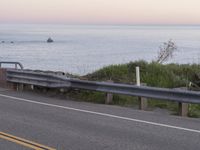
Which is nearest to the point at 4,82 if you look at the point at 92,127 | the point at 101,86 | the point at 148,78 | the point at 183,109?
the point at 101,86

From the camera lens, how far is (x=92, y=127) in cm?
869

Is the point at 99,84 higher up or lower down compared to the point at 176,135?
higher up

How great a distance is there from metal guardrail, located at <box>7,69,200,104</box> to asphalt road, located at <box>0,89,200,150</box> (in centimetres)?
53

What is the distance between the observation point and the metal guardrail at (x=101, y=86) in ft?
33.9

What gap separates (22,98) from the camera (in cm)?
1287

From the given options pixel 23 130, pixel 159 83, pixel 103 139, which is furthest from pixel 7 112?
pixel 159 83

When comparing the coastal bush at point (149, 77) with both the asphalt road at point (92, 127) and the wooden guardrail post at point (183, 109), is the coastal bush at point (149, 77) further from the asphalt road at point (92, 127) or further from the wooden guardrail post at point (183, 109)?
the asphalt road at point (92, 127)

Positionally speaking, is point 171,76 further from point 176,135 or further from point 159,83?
point 176,135

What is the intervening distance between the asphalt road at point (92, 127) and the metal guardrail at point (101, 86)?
20.8 inches

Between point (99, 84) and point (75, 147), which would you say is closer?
point (75, 147)

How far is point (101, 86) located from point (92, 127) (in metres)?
3.53

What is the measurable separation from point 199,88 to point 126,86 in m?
2.65

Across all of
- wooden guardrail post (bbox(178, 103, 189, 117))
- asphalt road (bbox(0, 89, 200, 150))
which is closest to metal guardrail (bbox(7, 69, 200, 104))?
wooden guardrail post (bbox(178, 103, 189, 117))

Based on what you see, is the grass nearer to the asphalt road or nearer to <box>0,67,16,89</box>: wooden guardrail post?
the asphalt road
